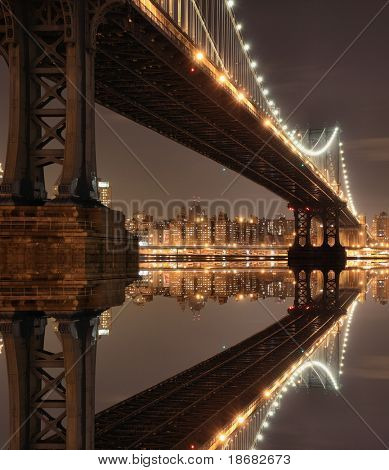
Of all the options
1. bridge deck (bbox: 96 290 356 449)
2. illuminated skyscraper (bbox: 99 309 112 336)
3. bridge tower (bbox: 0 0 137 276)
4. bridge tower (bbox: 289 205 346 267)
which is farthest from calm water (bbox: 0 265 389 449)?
bridge tower (bbox: 289 205 346 267)

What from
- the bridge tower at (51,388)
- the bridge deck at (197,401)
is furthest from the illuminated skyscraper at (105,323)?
the bridge deck at (197,401)

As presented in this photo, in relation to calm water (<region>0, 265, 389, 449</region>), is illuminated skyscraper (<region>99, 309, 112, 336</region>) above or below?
above

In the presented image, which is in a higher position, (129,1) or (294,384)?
(129,1)

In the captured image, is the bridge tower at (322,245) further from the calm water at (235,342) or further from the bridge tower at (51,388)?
the bridge tower at (51,388)

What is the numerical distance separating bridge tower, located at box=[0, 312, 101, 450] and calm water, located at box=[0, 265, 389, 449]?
0.12m

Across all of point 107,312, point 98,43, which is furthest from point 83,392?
point 98,43

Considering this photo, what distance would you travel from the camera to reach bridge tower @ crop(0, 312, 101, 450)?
6.85m

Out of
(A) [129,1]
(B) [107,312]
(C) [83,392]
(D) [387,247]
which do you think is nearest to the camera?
(C) [83,392]

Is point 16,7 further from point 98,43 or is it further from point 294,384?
point 294,384

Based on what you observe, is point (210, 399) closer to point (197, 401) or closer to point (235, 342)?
point (197, 401)

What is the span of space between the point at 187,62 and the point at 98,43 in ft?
16.2

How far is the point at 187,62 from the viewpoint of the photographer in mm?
36875

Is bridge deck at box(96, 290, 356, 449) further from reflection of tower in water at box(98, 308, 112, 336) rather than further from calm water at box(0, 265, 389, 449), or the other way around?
reflection of tower in water at box(98, 308, 112, 336)

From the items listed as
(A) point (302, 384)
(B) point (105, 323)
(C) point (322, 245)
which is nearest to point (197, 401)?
(A) point (302, 384)
